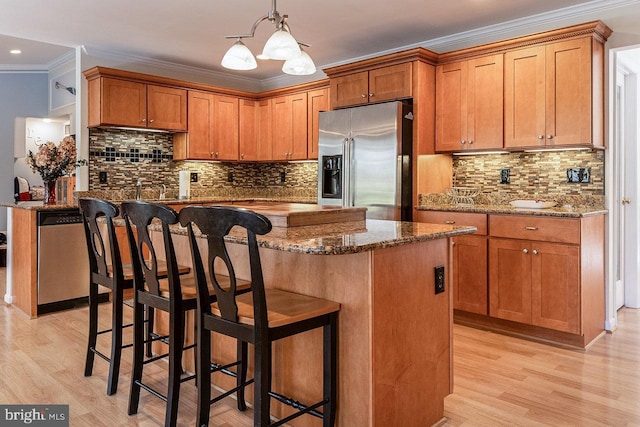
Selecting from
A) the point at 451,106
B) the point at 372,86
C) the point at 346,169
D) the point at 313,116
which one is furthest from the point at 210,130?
the point at 451,106

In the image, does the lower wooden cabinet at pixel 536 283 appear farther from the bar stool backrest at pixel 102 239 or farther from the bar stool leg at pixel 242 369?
the bar stool backrest at pixel 102 239

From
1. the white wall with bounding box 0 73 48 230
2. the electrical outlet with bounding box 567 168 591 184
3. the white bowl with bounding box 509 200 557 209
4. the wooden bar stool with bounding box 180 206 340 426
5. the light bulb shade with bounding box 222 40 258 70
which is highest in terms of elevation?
the white wall with bounding box 0 73 48 230

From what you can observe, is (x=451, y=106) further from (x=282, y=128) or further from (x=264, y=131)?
(x=264, y=131)

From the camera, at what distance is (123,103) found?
5.04 metres

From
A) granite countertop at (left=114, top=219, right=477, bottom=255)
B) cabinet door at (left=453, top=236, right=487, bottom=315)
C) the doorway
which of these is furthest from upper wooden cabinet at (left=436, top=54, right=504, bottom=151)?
granite countertop at (left=114, top=219, right=477, bottom=255)

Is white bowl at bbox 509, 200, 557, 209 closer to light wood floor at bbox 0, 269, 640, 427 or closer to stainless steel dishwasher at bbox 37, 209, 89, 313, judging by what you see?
light wood floor at bbox 0, 269, 640, 427

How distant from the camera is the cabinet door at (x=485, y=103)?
157 inches

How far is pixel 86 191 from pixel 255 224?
4108mm

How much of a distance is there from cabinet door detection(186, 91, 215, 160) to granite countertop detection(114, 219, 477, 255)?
341 centimetres

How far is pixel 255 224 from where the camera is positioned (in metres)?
1.57

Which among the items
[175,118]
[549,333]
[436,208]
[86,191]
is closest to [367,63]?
[436,208]

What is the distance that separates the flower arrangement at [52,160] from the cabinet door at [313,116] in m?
2.51

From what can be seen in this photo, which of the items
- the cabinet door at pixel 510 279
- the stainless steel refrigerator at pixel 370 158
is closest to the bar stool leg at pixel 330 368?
the cabinet door at pixel 510 279

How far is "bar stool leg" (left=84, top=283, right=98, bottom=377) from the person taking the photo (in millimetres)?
2721
